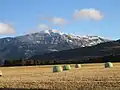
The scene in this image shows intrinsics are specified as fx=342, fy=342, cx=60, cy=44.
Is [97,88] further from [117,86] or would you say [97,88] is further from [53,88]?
[53,88]

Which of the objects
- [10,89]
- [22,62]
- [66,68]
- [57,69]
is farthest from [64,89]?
[22,62]

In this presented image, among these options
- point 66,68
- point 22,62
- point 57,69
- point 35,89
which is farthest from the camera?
point 22,62

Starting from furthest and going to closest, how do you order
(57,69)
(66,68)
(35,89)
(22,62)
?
1. (22,62)
2. (66,68)
3. (57,69)
4. (35,89)

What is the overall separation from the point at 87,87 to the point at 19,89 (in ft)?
19.5

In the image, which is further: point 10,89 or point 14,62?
point 14,62

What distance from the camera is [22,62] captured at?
14200 cm

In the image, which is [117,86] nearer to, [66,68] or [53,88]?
[53,88]

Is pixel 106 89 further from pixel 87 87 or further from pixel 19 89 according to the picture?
pixel 19 89

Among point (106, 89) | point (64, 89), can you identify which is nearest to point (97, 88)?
point (106, 89)

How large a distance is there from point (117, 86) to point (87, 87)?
8.39 feet

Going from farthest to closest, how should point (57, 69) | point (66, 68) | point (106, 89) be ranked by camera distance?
point (66, 68) < point (57, 69) < point (106, 89)

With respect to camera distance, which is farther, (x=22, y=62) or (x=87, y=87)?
(x=22, y=62)

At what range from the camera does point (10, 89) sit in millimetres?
30031

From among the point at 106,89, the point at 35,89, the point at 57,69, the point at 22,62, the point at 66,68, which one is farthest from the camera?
the point at 22,62
